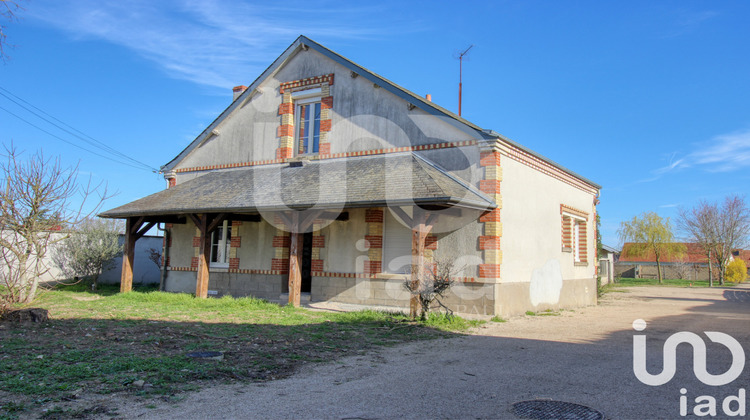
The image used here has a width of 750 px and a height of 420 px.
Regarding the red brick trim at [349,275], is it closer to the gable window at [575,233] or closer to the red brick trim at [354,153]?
the red brick trim at [354,153]

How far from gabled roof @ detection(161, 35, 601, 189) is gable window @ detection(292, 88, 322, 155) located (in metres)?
1.11

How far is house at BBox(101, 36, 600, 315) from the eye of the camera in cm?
1068

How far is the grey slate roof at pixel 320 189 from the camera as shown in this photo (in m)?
9.70

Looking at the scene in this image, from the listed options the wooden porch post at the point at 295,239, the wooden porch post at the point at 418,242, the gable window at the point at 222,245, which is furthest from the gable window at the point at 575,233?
the gable window at the point at 222,245

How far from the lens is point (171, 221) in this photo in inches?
601

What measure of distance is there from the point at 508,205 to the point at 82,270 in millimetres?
14452

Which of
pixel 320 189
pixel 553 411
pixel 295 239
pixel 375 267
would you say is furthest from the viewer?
pixel 375 267

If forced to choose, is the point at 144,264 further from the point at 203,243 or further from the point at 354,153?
the point at 354,153

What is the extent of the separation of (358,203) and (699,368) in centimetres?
620

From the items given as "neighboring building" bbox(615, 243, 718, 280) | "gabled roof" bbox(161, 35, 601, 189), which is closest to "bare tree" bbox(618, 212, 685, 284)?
"neighboring building" bbox(615, 243, 718, 280)

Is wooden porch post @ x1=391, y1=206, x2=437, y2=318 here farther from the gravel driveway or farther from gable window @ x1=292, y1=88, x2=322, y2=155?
gable window @ x1=292, y1=88, x2=322, y2=155

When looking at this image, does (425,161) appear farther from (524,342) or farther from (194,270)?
(194,270)

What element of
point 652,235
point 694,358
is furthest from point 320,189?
point 652,235

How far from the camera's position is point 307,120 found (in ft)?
46.2
